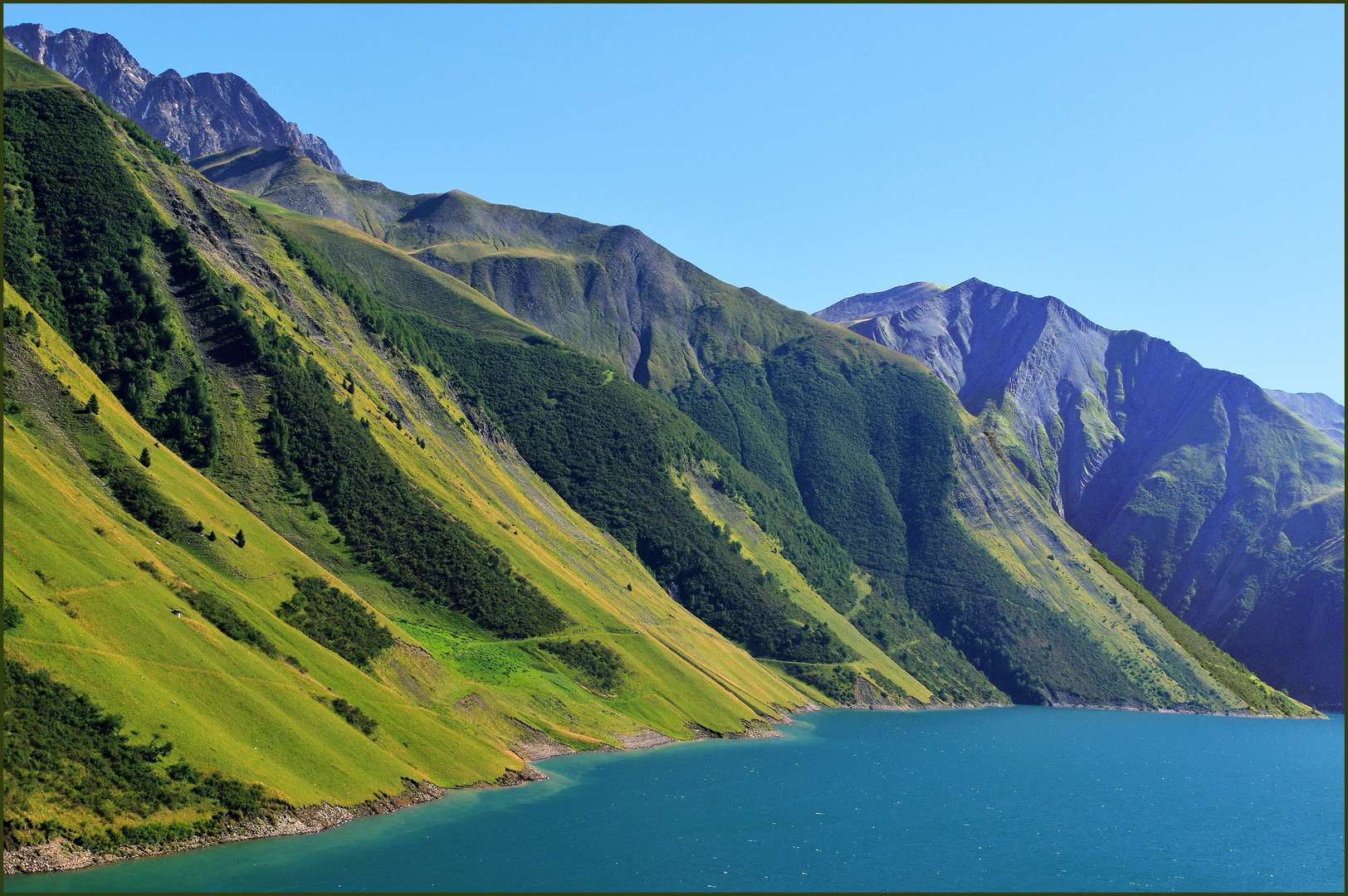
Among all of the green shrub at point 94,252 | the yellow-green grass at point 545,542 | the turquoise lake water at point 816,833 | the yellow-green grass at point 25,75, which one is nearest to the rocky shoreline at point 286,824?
the turquoise lake water at point 816,833

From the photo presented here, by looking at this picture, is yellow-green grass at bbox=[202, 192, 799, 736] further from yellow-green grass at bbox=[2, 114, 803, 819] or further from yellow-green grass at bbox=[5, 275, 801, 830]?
yellow-green grass at bbox=[5, 275, 801, 830]

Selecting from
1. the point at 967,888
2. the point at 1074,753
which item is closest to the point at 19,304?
the point at 967,888

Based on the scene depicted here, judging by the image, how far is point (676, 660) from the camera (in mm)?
155750

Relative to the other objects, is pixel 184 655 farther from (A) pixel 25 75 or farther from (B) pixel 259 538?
(A) pixel 25 75

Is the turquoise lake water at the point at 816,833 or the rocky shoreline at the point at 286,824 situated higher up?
the turquoise lake water at the point at 816,833

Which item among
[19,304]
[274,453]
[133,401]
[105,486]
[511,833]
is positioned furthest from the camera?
[274,453]

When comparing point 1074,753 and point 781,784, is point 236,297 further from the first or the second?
point 1074,753

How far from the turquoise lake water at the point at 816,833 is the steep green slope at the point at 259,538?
690cm

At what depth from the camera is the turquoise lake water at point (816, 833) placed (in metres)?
64.2

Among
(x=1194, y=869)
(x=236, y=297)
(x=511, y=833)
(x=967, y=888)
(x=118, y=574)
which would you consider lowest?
(x=511, y=833)

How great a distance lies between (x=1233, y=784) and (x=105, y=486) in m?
149

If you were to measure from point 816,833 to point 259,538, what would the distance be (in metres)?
71.3

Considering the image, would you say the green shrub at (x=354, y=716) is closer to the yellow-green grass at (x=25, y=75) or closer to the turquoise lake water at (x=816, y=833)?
the turquoise lake water at (x=816, y=833)

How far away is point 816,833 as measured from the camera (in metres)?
85.2
